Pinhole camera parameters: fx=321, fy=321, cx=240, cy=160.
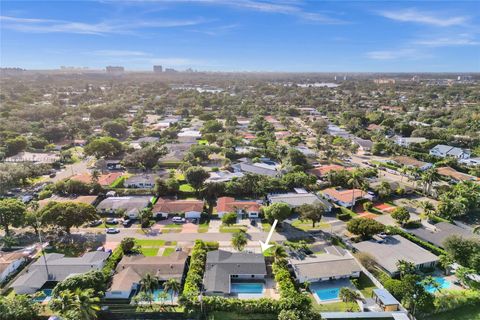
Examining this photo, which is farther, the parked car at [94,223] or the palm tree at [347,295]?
the parked car at [94,223]

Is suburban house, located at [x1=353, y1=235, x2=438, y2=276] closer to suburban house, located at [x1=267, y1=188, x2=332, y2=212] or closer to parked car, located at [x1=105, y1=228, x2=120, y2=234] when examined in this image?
suburban house, located at [x1=267, y1=188, x2=332, y2=212]

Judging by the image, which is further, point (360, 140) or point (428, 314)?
point (360, 140)

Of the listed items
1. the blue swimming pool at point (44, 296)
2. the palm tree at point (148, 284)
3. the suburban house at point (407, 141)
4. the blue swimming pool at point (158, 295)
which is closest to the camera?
the palm tree at point (148, 284)

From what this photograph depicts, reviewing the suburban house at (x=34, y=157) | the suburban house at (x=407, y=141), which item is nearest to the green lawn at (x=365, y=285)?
the suburban house at (x=407, y=141)

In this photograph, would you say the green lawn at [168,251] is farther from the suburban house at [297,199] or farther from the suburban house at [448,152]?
the suburban house at [448,152]

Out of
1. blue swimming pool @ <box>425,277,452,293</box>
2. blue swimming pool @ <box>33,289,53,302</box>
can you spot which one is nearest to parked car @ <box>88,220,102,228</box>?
blue swimming pool @ <box>33,289,53,302</box>

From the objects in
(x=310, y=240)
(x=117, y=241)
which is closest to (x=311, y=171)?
(x=310, y=240)

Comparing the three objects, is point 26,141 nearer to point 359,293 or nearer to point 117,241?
point 117,241

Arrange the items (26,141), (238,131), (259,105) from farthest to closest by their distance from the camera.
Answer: (259,105) < (238,131) < (26,141)
